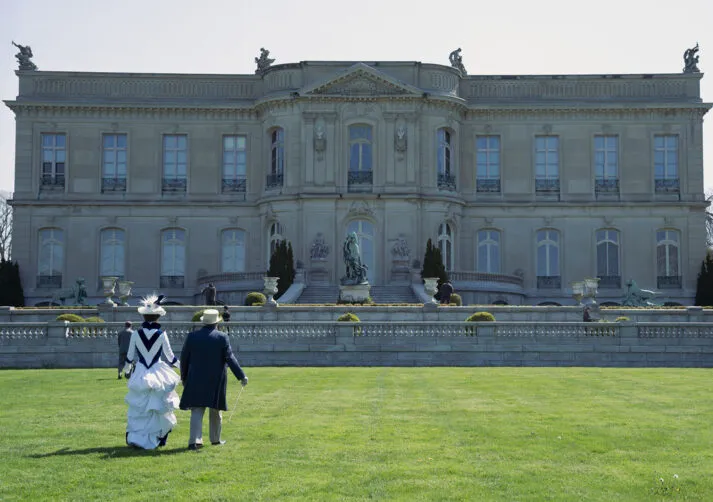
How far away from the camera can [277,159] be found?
5184 centimetres

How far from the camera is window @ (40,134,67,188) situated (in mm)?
52562

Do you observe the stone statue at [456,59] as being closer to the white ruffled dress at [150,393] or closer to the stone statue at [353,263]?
the stone statue at [353,263]

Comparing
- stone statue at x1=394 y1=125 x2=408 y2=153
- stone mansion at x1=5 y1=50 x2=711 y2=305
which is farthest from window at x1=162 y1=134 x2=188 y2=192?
stone statue at x1=394 y1=125 x2=408 y2=153

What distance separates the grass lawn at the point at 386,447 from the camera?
1085 cm

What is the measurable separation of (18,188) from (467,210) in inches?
836

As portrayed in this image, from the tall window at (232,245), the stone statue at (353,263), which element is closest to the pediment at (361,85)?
the tall window at (232,245)

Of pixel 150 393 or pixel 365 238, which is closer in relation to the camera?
pixel 150 393

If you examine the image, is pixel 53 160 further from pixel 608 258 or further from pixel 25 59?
pixel 608 258

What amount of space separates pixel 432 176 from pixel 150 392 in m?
38.3

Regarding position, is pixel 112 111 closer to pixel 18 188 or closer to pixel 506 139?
pixel 18 188

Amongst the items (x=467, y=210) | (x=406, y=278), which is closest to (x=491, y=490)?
(x=406, y=278)

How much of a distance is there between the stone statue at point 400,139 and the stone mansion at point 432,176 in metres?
1.10

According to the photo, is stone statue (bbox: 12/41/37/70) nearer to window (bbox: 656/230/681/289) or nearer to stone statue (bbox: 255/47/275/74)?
stone statue (bbox: 255/47/275/74)

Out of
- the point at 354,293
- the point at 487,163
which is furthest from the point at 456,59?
the point at 354,293
